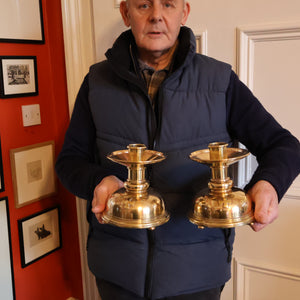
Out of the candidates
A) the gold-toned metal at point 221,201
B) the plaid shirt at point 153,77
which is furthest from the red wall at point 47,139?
the gold-toned metal at point 221,201

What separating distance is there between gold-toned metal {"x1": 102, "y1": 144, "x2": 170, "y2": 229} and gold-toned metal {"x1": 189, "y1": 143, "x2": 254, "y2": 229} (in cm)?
9

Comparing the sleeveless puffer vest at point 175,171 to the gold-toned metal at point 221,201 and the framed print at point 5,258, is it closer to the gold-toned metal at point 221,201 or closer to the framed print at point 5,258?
the gold-toned metal at point 221,201

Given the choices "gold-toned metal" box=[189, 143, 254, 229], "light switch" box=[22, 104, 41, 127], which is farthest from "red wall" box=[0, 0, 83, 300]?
"gold-toned metal" box=[189, 143, 254, 229]

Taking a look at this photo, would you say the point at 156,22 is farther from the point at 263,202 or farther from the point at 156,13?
the point at 263,202

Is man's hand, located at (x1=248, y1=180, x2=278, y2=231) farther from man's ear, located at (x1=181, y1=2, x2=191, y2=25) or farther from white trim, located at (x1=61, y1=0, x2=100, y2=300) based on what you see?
white trim, located at (x1=61, y1=0, x2=100, y2=300)

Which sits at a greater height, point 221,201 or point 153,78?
point 153,78

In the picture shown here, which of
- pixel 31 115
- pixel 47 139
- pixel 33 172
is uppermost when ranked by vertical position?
pixel 31 115

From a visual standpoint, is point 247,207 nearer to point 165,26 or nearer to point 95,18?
point 165,26

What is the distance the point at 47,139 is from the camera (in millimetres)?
1766

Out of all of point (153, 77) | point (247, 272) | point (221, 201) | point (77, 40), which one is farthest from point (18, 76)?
point (247, 272)

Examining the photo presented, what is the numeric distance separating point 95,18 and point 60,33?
164 millimetres

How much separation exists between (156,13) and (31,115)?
712mm

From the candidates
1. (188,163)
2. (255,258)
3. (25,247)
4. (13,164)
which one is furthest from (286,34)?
(25,247)

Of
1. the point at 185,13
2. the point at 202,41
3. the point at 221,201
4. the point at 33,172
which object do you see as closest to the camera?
the point at 221,201
